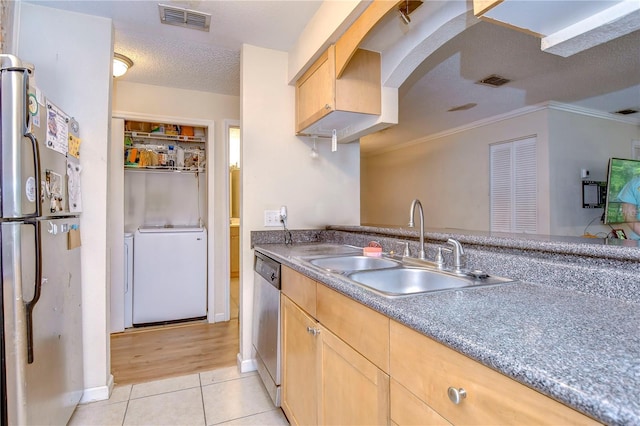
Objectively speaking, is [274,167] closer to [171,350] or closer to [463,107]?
[171,350]

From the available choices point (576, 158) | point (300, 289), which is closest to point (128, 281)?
point (300, 289)

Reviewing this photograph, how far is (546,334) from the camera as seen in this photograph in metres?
0.67

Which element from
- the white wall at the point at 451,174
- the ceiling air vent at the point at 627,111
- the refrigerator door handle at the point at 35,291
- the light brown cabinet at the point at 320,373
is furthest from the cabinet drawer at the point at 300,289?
the ceiling air vent at the point at 627,111

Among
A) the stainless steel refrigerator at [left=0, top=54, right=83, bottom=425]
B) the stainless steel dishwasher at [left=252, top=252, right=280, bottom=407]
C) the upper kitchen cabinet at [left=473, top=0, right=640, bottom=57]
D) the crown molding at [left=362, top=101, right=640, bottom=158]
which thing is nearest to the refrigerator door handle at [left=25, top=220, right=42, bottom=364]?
the stainless steel refrigerator at [left=0, top=54, right=83, bottom=425]

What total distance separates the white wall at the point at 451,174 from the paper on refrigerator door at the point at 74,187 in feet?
13.4

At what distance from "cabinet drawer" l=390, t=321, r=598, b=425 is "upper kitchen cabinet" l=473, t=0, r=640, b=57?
38.4 inches

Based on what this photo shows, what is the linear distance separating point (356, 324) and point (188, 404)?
4.86 feet

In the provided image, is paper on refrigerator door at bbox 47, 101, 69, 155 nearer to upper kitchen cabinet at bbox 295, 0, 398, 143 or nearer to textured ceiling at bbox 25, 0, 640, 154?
textured ceiling at bbox 25, 0, 640, 154

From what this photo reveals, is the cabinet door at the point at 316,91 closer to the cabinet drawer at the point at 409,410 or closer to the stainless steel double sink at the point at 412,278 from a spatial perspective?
the stainless steel double sink at the point at 412,278

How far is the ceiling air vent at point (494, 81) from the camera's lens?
3247 mm

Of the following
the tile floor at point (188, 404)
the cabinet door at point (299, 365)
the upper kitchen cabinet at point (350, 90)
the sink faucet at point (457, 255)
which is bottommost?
the tile floor at point (188, 404)

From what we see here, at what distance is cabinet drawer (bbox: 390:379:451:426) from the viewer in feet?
2.41

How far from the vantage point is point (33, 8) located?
1931 millimetres

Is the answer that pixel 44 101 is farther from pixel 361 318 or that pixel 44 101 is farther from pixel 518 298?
pixel 518 298
